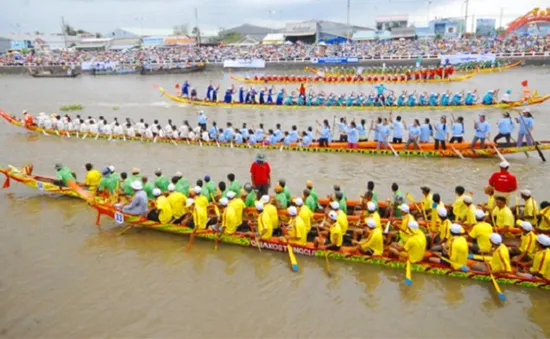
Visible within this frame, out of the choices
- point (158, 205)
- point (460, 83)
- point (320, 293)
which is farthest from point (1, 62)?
point (320, 293)

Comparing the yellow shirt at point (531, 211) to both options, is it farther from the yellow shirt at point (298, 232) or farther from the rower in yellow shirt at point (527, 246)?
the yellow shirt at point (298, 232)

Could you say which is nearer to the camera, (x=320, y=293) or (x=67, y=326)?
(x=67, y=326)

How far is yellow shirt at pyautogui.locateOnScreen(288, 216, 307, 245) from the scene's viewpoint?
755 centimetres

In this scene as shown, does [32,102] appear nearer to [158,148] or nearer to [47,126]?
[47,126]

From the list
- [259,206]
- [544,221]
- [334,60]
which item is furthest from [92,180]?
[334,60]

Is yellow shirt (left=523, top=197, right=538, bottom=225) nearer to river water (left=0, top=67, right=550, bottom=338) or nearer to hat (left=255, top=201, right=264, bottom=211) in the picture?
river water (left=0, top=67, right=550, bottom=338)

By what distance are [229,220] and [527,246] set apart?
513 centimetres

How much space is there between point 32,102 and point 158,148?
19.4 m

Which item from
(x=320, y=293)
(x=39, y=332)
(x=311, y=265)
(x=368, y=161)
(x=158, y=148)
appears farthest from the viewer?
(x=158, y=148)

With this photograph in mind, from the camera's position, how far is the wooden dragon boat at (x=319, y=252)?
6522mm

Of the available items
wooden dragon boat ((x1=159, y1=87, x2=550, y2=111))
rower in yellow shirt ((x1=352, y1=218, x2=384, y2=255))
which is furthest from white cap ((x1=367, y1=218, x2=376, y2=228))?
wooden dragon boat ((x1=159, y1=87, x2=550, y2=111))

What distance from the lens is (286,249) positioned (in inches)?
307

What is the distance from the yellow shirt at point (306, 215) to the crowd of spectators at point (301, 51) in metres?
41.7

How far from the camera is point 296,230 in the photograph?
7594 mm
